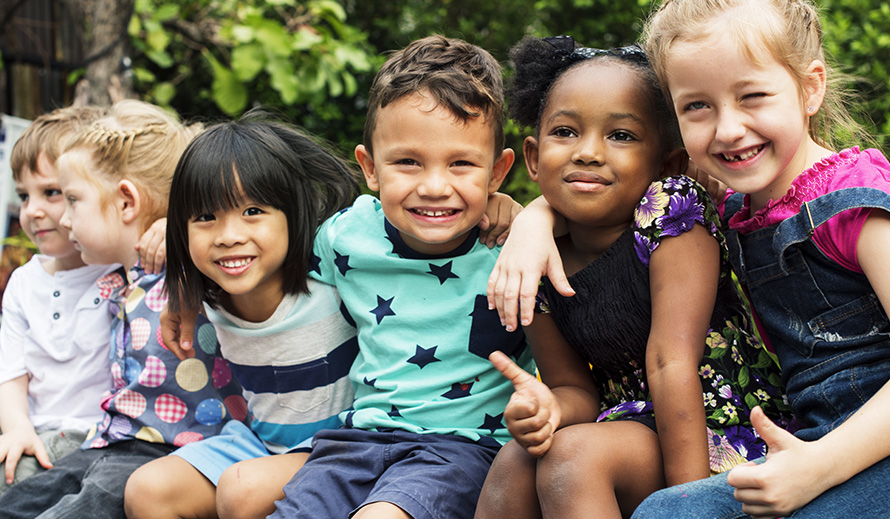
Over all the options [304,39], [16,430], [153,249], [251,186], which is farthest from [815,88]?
[304,39]

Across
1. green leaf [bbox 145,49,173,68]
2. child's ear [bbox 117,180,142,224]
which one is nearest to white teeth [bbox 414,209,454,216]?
child's ear [bbox 117,180,142,224]

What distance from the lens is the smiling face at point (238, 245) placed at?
7.41ft

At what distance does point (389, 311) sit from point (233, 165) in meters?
0.61

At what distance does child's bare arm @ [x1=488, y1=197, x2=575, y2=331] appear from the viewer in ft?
5.82

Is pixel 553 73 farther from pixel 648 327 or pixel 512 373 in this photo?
pixel 512 373

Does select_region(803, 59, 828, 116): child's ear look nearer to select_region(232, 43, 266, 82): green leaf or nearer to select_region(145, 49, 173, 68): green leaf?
select_region(232, 43, 266, 82): green leaf

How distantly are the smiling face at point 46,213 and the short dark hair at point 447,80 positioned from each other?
1382mm

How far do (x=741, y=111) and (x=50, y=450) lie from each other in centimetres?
244

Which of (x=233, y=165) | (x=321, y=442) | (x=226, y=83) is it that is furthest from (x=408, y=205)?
(x=226, y=83)

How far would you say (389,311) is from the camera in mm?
2227

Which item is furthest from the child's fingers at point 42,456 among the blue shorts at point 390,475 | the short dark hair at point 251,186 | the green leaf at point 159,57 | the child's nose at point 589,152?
the green leaf at point 159,57

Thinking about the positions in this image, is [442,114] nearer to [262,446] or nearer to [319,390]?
[319,390]

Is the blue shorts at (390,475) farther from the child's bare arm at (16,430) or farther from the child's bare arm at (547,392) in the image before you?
the child's bare arm at (16,430)

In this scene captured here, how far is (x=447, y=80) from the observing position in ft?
6.91
